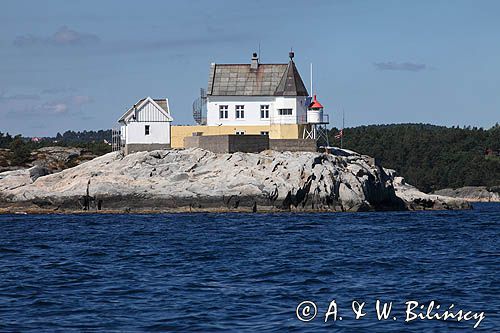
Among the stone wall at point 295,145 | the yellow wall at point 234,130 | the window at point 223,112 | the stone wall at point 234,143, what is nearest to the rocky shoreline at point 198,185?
the stone wall at point 234,143

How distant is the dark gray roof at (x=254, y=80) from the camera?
7562cm

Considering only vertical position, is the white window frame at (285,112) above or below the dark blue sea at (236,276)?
above

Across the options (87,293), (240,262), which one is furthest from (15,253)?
(87,293)

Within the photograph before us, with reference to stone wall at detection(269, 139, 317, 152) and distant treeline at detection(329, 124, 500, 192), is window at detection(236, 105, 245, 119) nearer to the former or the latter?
stone wall at detection(269, 139, 317, 152)

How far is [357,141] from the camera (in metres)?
165

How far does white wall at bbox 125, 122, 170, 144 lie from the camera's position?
7469 centimetres

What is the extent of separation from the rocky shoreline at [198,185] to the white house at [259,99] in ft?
23.8

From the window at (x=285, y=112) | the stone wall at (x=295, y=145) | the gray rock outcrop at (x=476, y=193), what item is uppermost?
the window at (x=285, y=112)

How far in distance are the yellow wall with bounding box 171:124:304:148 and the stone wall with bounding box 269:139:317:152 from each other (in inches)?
138

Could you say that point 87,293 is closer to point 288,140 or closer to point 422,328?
point 422,328

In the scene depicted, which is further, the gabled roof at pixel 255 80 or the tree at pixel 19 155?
the tree at pixel 19 155

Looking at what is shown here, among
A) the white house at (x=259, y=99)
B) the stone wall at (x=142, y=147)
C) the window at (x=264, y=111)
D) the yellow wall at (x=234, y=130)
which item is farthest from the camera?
the window at (x=264, y=111)

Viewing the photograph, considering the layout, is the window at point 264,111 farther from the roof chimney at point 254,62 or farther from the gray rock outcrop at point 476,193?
the gray rock outcrop at point 476,193

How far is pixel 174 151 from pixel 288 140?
8545 millimetres
